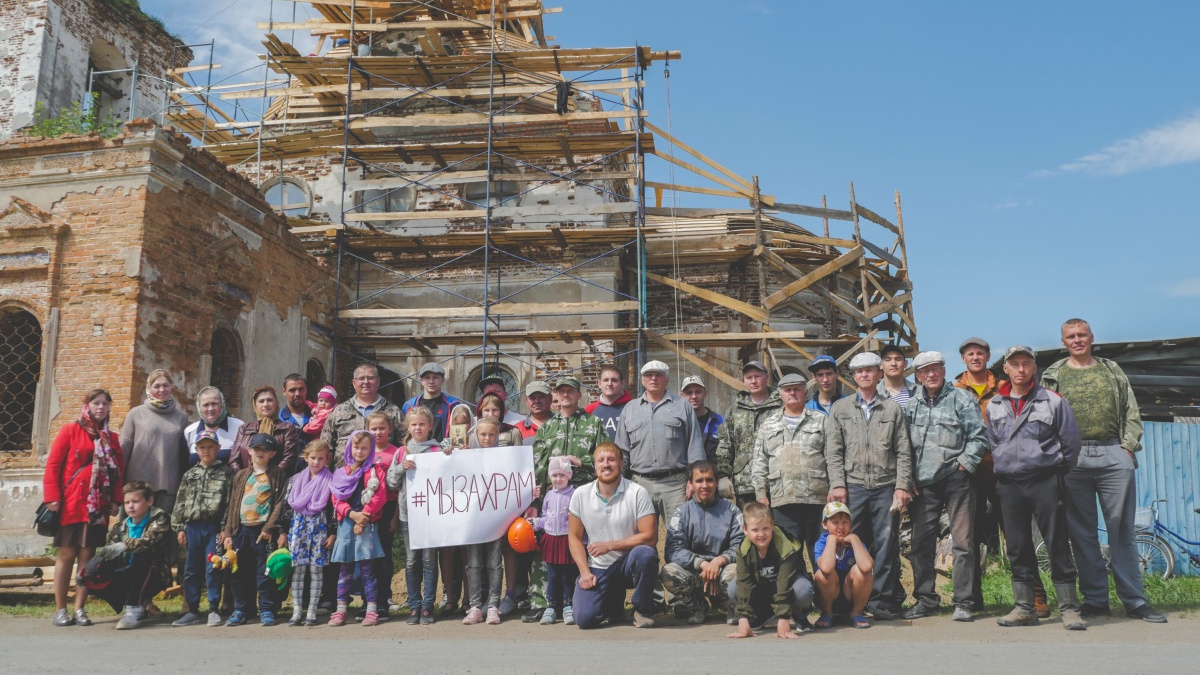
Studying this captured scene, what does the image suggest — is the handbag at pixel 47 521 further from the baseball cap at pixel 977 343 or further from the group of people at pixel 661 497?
the baseball cap at pixel 977 343

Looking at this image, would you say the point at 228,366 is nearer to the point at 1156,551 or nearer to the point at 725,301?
the point at 725,301

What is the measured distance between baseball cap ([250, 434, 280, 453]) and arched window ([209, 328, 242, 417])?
569 cm

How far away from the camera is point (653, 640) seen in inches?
228

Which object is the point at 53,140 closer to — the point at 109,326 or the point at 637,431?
the point at 109,326

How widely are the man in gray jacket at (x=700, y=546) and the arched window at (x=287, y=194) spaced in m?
13.0

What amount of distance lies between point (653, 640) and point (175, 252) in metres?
8.30

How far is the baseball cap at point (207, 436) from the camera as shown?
7207 mm

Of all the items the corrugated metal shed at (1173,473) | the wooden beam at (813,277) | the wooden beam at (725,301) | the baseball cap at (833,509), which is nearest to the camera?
the baseball cap at (833,509)

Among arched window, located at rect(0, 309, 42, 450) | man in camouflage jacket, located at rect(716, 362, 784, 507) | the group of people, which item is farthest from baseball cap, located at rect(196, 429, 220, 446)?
arched window, located at rect(0, 309, 42, 450)

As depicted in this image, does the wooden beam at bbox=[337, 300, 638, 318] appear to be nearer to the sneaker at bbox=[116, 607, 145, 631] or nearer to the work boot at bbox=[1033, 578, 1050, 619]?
the sneaker at bbox=[116, 607, 145, 631]

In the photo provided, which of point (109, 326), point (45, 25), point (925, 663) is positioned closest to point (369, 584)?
point (925, 663)

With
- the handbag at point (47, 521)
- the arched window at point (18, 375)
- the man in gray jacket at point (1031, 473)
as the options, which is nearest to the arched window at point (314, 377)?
the arched window at point (18, 375)

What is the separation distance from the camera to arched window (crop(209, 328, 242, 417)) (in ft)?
40.5

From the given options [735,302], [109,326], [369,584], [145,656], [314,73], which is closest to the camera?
[145,656]
